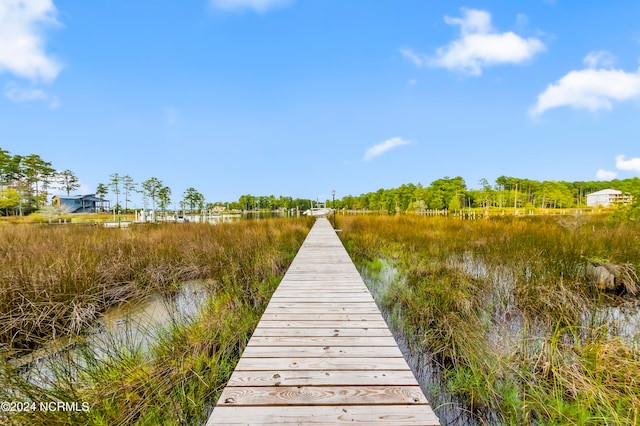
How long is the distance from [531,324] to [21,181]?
50.0 meters

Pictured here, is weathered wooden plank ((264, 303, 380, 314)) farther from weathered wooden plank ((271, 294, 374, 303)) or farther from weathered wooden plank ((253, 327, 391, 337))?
weathered wooden plank ((253, 327, 391, 337))

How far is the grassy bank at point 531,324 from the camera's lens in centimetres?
200

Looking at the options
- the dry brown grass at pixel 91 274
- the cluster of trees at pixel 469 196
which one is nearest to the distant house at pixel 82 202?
the dry brown grass at pixel 91 274

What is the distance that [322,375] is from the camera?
1.77 metres

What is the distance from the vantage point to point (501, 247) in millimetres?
6727

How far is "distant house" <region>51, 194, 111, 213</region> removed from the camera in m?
41.0

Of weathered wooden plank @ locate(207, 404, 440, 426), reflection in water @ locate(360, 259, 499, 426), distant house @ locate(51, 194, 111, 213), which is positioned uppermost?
distant house @ locate(51, 194, 111, 213)

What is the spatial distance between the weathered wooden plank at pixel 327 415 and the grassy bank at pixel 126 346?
73 cm

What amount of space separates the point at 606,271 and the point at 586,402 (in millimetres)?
4107

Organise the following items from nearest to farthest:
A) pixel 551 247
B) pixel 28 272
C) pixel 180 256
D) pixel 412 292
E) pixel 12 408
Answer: pixel 12 408 → pixel 28 272 → pixel 412 292 → pixel 551 247 → pixel 180 256

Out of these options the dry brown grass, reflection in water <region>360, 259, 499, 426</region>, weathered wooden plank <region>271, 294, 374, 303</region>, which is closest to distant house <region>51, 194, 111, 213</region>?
the dry brown grass

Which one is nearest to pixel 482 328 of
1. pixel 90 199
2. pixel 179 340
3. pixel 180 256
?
pixel 179 340

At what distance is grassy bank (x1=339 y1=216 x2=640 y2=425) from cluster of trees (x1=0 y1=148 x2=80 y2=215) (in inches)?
1543

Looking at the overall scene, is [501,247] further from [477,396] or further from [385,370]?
[385,370]
